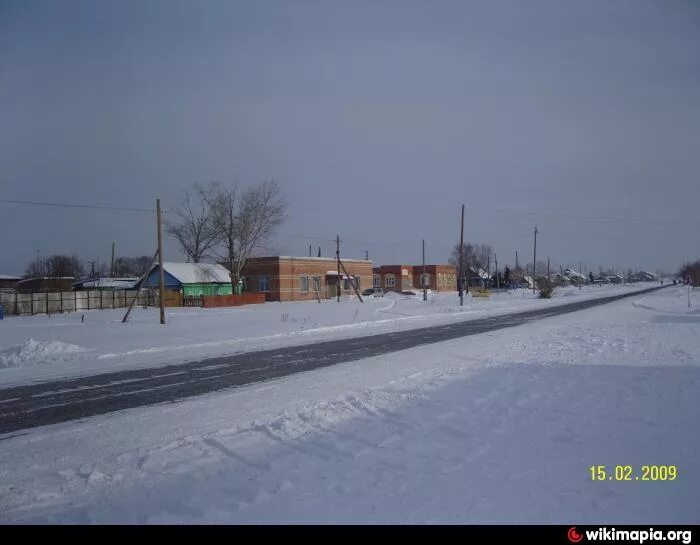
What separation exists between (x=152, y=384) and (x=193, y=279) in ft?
158

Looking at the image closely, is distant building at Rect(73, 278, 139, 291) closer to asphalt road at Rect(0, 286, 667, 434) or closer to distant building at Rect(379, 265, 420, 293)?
distant building at Rect(379, 265, 420, 293)

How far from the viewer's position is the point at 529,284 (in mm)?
123375

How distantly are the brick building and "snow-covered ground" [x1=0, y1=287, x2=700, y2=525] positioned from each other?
5349 centimetres

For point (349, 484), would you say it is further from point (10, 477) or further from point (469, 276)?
point (469, 276)

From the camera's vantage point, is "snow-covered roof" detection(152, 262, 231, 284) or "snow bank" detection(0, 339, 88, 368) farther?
"snow-covered roof" detection(152, 262, 231, 284)

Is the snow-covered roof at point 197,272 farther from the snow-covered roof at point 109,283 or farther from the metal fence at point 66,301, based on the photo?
the snow-covered roof at point 109,283

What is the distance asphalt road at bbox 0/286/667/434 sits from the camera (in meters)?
9.90

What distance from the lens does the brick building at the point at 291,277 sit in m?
65.4

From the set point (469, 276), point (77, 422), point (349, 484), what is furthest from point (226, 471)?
point (469, 276)

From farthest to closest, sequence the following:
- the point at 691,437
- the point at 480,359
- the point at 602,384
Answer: the point at 480,359, the point at 602,384, the point at 691,437

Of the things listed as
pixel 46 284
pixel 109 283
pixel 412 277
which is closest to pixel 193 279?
pixel 109 283

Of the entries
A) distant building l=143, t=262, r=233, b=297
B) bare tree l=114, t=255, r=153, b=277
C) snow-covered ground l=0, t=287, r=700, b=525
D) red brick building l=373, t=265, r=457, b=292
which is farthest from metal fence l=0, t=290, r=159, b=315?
bare tree l=114, t=255, r=153, b=277

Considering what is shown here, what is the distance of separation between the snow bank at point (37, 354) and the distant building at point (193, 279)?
3608 cm
